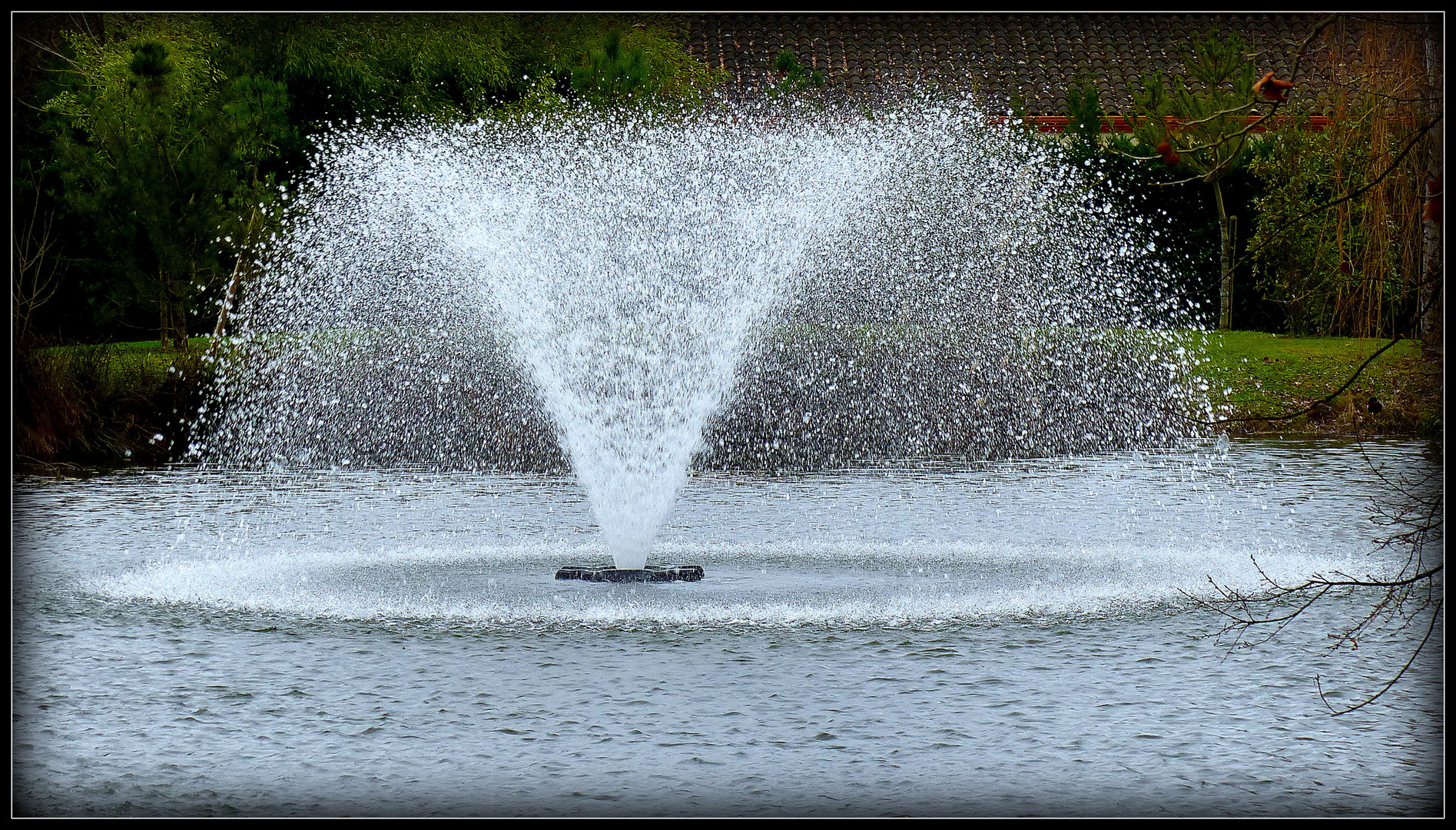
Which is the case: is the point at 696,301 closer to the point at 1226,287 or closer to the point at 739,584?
the point at 739,584

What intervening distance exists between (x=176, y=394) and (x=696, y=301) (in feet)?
19.3

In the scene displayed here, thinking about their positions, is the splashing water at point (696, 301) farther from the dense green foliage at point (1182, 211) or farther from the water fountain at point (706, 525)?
the dense green foliage at point (1182, 211)

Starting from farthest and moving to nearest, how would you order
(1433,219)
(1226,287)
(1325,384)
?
(1226,287) → (1325,384) → (1433,219)

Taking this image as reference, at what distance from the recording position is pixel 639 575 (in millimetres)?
8617

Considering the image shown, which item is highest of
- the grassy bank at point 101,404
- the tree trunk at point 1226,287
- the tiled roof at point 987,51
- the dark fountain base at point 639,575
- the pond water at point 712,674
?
the tiled roof at point 987,51

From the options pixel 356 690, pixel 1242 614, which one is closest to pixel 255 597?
pixel 356 690

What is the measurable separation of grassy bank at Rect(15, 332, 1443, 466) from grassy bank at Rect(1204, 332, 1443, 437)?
0.02 m

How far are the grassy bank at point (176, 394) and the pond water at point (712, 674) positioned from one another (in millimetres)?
4069

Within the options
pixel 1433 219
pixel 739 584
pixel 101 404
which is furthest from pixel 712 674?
pixel 101 404

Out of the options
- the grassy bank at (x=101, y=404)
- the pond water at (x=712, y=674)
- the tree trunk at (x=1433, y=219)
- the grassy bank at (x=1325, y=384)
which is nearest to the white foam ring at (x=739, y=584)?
the pond water at (x=712, y=674)

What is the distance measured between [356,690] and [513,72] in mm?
19762

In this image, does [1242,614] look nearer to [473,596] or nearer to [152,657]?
[473,596]

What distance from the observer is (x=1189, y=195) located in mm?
22312

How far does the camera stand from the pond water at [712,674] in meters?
4.93
